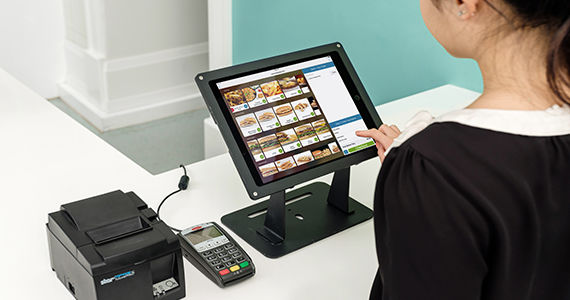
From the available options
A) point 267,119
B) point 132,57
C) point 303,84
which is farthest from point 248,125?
point 132,57

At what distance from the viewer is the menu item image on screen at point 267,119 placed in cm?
119

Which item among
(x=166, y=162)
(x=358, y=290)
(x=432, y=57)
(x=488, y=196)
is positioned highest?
(x=488, y=196)

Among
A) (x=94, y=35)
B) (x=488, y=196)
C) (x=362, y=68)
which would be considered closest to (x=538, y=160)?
(x=488, y=196)

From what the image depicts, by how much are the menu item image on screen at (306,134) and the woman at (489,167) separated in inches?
18.5

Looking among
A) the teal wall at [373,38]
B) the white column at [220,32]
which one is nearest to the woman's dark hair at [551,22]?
A: the teal wall at [373,38]

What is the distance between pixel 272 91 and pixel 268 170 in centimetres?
16

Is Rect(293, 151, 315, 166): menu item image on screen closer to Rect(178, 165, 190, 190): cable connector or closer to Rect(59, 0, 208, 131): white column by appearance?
Rect(178, 165, 190, 190): cable connector

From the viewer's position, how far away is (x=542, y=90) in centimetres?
72

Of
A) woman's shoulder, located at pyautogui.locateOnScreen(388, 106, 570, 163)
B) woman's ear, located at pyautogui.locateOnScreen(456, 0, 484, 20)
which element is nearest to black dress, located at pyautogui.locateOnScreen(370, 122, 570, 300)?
woman's shoulder, located at pyautogui.locateOnScreen(388, 106, 570, 163)

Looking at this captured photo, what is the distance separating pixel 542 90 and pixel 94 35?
9.46 feet

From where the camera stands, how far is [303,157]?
121 centimetres

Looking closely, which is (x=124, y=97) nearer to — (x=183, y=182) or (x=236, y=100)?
(x=183, y=182)

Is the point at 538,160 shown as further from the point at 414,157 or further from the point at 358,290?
the point at 358,290

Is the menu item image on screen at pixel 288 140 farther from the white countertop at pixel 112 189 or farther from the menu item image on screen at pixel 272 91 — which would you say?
the white countertop at pixel 112 189
